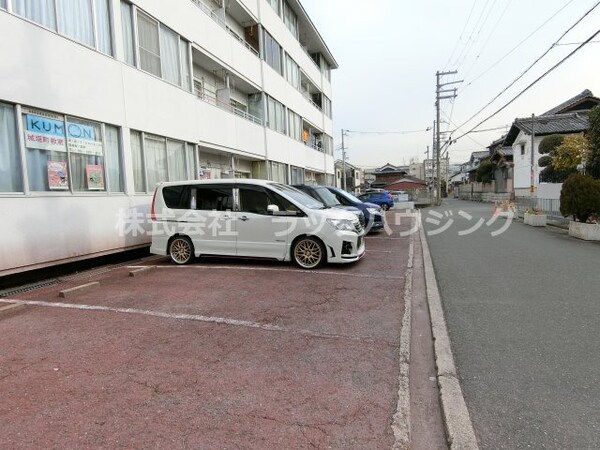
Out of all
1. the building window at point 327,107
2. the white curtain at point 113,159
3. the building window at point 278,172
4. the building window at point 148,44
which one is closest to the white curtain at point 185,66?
the building window at point 148,44

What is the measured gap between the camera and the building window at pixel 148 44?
9320mm

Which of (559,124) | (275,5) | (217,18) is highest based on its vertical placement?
(275,5)

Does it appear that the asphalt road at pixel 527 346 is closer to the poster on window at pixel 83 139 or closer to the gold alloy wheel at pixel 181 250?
the gold alloy wheel at pixel 181 250

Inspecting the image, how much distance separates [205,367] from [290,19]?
21.7 meters

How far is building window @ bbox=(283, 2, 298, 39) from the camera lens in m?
19.7

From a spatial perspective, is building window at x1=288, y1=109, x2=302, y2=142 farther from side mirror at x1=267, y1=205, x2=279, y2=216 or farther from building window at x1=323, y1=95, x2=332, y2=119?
side mirror at x1=267, y1=205, x2=279, y2=216

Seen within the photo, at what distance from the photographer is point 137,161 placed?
8.99m

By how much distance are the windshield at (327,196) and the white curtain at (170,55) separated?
5.20 metres

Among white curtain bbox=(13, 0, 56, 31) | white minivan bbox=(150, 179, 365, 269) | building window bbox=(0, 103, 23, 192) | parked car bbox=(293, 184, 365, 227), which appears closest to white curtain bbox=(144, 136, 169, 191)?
white minivan bbox=(150, 179, 365, 269)

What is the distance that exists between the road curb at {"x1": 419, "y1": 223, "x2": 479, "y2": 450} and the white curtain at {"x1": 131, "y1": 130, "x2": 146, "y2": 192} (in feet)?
24.1

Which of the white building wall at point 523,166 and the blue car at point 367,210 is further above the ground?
the white building wall at point 523,166

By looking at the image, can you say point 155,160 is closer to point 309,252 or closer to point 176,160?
point 176,160

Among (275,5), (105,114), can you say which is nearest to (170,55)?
(105,114)

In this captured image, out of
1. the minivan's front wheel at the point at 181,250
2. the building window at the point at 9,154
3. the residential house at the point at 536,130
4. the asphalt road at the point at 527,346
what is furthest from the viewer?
the residential house at the point at 536,130
